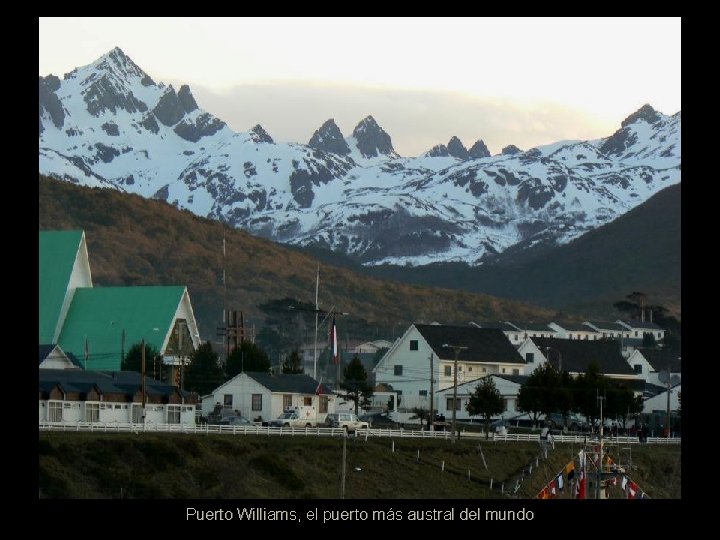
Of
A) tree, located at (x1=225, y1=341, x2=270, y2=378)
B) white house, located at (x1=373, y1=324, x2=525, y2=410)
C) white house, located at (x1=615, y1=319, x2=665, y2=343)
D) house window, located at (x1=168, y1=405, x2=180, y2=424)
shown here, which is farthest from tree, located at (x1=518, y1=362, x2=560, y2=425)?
white house, located at (x1=615, y1=319, x2=665, y2=343)

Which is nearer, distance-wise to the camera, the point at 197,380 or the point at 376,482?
the point at 376,482

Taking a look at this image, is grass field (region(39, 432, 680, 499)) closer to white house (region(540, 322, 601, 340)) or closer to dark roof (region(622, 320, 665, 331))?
white house (region(540, 322, 601, 340))

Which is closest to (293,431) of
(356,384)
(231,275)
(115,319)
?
(356,384)

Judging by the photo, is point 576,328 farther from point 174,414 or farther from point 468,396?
point 174,414

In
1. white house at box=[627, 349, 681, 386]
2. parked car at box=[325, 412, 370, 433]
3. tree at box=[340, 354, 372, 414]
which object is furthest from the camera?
white house at box=[627, 349, 681, 386]

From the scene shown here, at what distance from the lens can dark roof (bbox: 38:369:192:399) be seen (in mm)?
60469

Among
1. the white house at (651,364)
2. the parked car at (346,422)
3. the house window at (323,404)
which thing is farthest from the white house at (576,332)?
the parked car at (346,422)

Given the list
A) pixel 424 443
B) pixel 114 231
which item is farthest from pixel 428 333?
pixel 114 231

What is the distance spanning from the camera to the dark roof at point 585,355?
9406 centimetres

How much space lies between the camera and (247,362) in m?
78.8

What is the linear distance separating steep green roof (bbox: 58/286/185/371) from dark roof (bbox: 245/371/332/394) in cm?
1487

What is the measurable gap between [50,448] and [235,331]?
45.6 m
